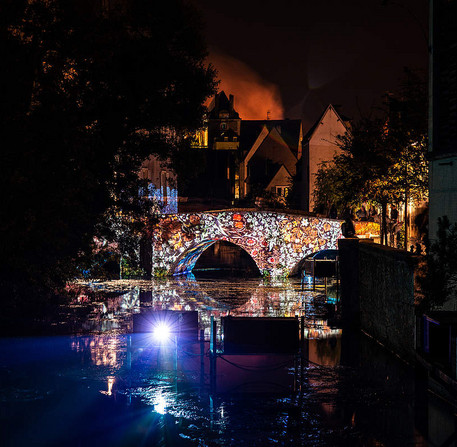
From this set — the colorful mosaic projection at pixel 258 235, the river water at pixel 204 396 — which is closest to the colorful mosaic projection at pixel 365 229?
the colorful mosaic projection at pixel 258 235

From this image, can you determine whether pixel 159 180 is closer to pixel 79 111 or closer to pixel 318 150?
pixel 79 111

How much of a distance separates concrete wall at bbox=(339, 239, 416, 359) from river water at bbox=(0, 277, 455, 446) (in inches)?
17.3

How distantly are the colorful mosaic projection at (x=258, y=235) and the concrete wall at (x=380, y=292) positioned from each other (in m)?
18.9

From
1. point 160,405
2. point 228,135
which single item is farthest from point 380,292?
point 228,135

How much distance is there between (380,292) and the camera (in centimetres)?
1425

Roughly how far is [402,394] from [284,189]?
71.8 metres

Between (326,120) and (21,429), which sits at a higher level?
(326,120)

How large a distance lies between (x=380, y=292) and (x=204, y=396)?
19.9 feet

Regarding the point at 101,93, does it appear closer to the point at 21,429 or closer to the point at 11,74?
the point at 11,74

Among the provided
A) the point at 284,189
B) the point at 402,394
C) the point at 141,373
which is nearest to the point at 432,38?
the point at 402,394

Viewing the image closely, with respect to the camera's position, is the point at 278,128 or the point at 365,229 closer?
the point at 365,229

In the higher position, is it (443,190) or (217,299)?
(443,190)

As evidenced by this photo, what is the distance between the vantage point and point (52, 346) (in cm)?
1383

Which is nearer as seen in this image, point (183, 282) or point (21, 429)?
point (21, 429)
